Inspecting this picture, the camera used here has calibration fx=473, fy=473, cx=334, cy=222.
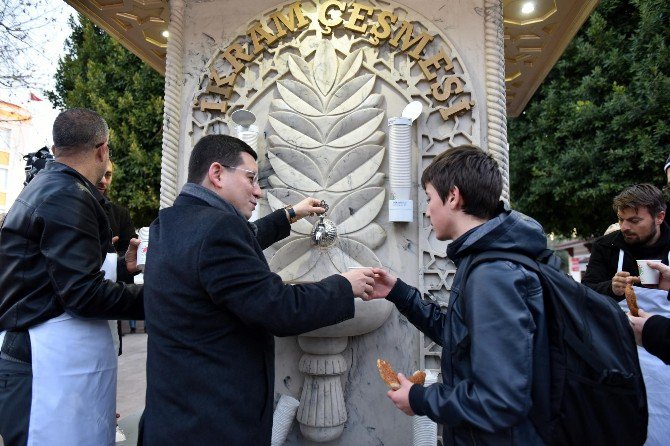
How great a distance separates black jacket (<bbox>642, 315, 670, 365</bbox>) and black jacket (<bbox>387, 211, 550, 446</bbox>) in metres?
0.73

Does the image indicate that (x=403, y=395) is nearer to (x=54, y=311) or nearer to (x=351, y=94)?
(x=54, y=311)

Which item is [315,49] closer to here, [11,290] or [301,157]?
[301,157]

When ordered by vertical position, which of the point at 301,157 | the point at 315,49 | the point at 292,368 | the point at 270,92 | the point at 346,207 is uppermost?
the point at 315,49

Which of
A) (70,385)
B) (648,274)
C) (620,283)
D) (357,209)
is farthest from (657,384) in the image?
(70,385)

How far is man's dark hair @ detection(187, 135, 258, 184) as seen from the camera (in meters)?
1.94

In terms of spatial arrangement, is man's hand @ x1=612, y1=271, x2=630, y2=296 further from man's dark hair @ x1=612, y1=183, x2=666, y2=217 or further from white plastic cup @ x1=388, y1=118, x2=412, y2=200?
white plastic cup @ x1=388, y1=118, x2=412, y2=200

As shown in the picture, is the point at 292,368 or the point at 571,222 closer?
the point at 292,368

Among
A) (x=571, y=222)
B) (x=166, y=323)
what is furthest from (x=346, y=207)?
(x=571, y=222)

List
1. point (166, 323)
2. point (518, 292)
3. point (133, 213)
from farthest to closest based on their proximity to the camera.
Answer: point (133, 213), point (166, 323), point (518, 292)

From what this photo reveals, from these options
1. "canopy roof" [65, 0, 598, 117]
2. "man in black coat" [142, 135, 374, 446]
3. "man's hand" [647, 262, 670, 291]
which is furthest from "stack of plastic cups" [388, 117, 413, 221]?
"canopy roof" [65, 0, 598, 117]

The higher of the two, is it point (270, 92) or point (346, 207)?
point (270, 92)

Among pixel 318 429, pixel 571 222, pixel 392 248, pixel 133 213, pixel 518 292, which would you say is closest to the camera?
pixel 518 292

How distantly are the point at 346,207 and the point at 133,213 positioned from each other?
28.0 ft

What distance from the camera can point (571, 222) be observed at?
9.74m
